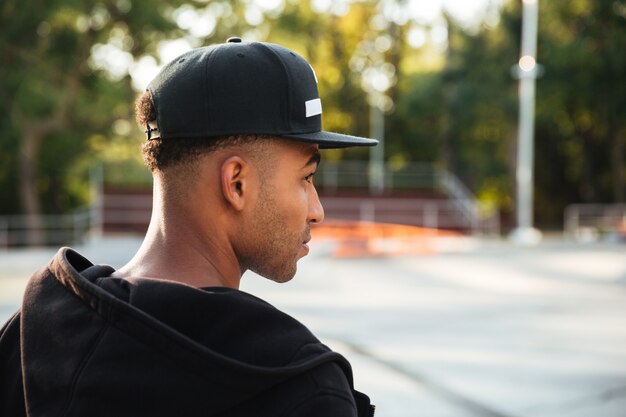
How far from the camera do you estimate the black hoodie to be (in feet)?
3.86

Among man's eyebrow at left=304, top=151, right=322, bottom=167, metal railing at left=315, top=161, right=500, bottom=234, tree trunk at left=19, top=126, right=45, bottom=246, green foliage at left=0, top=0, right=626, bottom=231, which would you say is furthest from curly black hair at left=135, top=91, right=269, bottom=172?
metal railing at left=315, top=161, right=500, bottom=234

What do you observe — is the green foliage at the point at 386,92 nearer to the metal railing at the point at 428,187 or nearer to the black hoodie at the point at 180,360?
the metal railing at the point at 428,187

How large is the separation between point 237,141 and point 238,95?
3.1 inches

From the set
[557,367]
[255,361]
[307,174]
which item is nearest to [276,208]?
[307,174]

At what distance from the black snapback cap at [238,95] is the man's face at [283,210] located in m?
0.06

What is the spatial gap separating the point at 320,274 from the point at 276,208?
12731mm

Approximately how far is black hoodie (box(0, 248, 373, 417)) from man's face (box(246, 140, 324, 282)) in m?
0.23

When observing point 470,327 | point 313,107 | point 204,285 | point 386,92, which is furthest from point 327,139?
point 386,92

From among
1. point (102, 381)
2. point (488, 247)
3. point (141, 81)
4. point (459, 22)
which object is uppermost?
point (459, 22)

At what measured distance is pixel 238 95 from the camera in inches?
52.8

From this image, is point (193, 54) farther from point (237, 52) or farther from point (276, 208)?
point (276, 208)

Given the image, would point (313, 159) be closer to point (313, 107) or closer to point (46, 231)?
point (313, 107)

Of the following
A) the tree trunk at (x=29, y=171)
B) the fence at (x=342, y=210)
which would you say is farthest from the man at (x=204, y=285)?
the tree trunk at (x=29, y=171)

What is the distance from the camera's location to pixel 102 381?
1.25m
